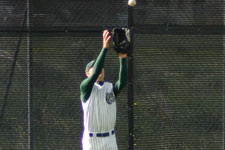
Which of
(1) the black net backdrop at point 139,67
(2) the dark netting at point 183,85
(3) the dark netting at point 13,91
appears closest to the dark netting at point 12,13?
(1) the black net backdrop at point 139,67

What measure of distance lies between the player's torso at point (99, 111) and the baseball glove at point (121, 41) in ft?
1.41

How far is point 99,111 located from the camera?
4312 mm

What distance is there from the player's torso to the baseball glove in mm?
430

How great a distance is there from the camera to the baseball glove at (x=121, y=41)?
430 cm

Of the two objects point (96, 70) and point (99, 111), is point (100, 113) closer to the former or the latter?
point (99, 111)

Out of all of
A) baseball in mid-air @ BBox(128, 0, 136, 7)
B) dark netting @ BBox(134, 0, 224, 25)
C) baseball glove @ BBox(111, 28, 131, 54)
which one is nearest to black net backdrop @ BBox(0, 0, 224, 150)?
dark netting @ BBox(134, 0, 224, 25)

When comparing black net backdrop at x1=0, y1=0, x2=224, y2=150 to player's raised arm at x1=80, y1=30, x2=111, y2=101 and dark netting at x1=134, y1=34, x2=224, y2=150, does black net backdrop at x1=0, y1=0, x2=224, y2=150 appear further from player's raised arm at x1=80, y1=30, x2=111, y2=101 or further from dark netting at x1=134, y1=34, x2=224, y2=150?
player's raised arm at x1=80, y1=30, x2=111, y2=101

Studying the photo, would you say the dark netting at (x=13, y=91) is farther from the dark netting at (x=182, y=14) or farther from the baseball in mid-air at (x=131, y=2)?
the dark netting at (x=182, y=14)

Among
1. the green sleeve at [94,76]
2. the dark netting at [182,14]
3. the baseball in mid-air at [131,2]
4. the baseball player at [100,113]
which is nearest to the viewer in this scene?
the green sleeve at [94,76]

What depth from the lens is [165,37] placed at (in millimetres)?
5508

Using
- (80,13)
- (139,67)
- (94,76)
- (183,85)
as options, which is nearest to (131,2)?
(80,13)

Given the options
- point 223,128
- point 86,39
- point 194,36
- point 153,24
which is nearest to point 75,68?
point 86,39

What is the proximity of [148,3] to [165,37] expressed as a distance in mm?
466

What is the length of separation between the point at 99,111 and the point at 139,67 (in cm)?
137
